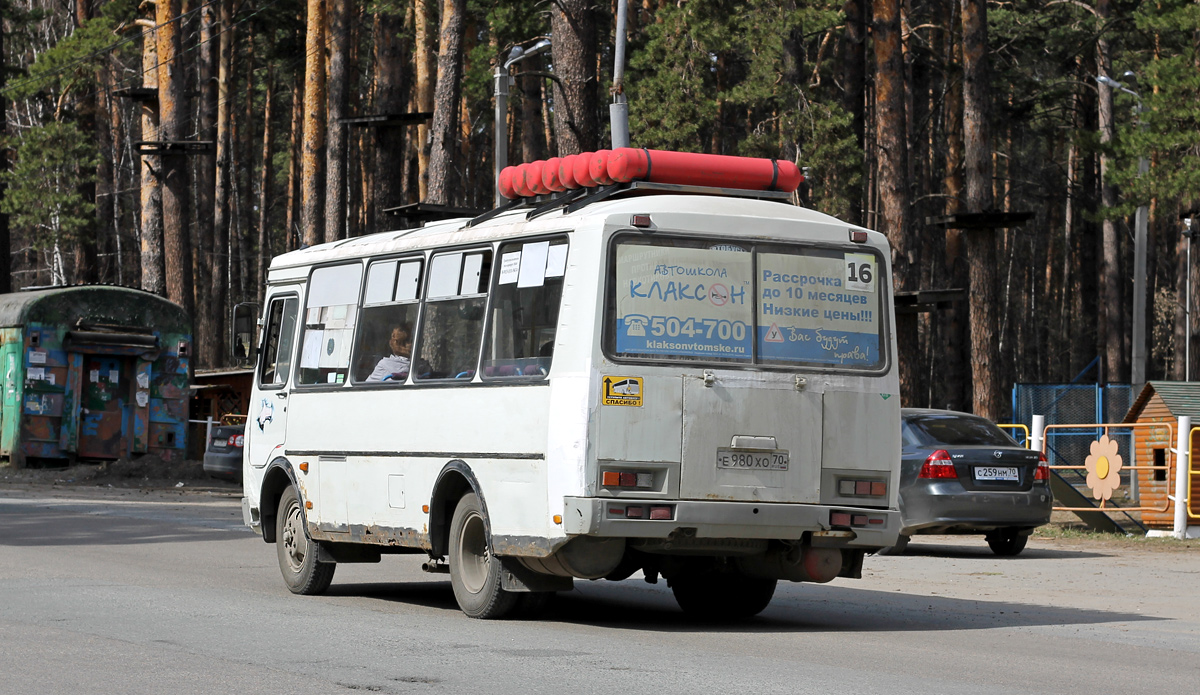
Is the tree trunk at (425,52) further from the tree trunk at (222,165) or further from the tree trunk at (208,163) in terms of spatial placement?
the tree trunk at (222,165)

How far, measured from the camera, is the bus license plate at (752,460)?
10.6 m

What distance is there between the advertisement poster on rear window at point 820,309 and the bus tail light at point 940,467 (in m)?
6.79

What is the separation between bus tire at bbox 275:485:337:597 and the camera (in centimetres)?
1315

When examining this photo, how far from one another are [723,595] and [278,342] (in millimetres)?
4548

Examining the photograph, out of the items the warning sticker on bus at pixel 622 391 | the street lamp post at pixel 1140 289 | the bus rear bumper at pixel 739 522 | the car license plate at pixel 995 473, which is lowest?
the bus rear bumper at pixel 739 522

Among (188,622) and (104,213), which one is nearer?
(188,622)

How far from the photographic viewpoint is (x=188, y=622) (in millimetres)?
10641

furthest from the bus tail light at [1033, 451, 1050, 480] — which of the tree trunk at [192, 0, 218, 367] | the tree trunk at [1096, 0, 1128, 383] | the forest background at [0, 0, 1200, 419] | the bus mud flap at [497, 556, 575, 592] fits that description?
the tree trunk at [192, 0, 218, 367]

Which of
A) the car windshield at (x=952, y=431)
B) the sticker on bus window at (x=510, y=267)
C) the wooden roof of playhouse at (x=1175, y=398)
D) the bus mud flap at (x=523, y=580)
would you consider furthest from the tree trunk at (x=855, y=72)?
the bus mud flap at (x=523, y=580)

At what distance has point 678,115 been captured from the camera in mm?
35812

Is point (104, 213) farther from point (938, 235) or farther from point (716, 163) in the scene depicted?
point (716, 163)

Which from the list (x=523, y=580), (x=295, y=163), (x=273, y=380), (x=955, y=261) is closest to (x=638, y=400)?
(x=523, y=580)

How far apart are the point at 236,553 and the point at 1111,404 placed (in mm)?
23700

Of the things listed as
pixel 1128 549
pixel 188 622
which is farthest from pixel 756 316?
pixel 1128 549
